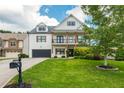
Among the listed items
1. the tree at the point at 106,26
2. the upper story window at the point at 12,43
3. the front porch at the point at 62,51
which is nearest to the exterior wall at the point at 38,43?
the front porch at the point at 62,51

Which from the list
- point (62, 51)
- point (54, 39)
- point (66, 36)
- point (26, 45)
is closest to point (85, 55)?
point (66, 36)

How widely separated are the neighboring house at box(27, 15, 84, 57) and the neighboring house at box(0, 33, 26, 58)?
3.62m

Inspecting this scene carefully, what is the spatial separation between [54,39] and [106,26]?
2393 cm

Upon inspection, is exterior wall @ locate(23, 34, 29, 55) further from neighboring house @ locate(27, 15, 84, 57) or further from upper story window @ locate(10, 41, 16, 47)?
upper story window @ locate(10, 41, 16, 47)

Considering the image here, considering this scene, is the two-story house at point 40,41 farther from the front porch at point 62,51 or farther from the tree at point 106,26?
the tree at point 106,26

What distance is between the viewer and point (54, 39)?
43750 millimetres

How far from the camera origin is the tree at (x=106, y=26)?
Result: 19781mm

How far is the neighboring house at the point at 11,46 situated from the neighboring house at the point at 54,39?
3620 millimetres

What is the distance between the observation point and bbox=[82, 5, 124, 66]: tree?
19.8 m
